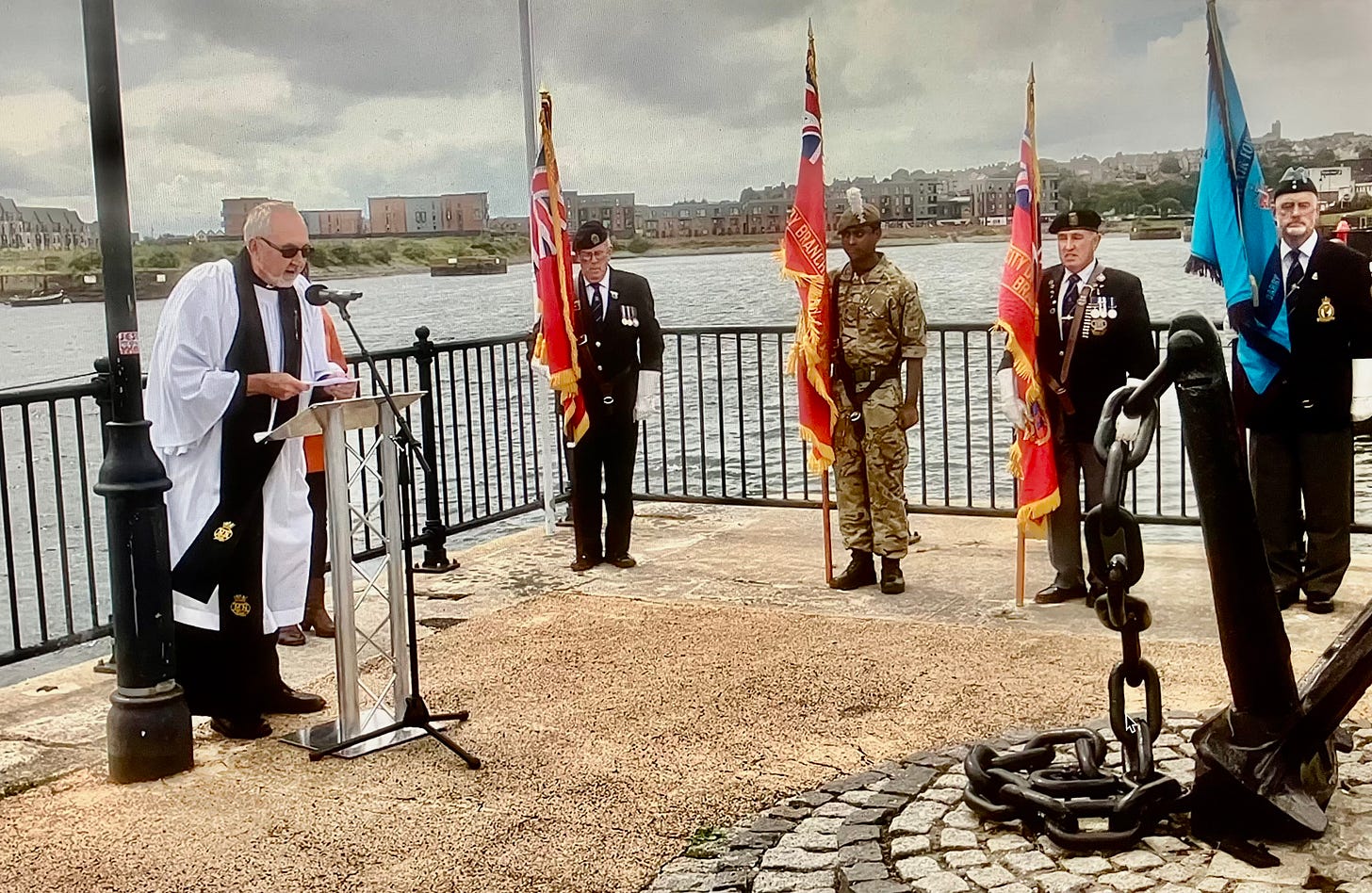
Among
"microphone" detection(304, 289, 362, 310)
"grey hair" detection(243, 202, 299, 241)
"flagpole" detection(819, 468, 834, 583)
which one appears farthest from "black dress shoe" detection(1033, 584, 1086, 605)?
"grey hair" detection(243, 202, 299, 241)

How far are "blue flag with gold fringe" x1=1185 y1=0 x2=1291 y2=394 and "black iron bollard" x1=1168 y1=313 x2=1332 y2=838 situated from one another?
2750 millimetres

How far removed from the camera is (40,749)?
15.1ft

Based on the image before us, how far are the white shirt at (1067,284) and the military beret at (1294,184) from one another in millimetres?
741

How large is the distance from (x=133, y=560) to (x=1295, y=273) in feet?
14.2

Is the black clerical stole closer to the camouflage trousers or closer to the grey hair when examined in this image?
the grey hair

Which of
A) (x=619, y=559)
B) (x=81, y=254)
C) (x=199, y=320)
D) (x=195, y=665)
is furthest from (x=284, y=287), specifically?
(x=619, y=559)

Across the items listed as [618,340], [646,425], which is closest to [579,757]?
[618,340]

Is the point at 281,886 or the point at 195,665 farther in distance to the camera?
the point at 195,665

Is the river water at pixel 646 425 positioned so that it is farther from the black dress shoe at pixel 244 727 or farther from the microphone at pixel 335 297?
the black dress shoe at pixel 244 727

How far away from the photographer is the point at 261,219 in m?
4.67

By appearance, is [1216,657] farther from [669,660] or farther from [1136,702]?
[669,660]

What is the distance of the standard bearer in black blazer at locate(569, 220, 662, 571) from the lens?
7.11 m

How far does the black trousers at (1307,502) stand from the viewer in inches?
224

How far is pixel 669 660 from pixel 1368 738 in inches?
94.5
